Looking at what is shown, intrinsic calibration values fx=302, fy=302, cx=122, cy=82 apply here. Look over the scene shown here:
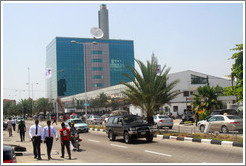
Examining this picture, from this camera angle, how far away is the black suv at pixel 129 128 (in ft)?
60.8

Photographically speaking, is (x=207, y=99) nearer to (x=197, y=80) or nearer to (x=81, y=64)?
(x=197, y=80)

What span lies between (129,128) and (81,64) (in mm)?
110078

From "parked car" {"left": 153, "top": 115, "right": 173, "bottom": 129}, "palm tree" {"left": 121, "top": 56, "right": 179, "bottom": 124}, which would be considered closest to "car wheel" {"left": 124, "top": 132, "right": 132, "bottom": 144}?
"palm tree" {"left": 121, "top": 56, "right": 179, "bottom": 124}

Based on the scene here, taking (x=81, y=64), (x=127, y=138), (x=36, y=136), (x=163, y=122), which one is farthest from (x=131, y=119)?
(x=81, y=64)

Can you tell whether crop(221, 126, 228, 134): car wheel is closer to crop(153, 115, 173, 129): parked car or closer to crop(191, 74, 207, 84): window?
crop(153, 115, 173, 129): parked car

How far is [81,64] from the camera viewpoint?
12681 centimetres

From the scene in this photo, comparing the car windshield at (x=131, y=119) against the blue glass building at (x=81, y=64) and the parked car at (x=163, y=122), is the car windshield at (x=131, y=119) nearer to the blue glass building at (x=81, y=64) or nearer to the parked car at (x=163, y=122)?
the parked car at (x=163, y=122)

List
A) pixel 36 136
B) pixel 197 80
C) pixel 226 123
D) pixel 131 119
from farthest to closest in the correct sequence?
pixel 197 80
pixel 226 123
pixel 131 119
pixel 36 136

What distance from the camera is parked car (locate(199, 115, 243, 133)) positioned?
22.3 meters

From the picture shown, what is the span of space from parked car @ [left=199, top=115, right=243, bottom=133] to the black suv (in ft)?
23.3

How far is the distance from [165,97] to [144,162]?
45.9 feet

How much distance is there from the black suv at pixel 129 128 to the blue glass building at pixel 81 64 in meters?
100

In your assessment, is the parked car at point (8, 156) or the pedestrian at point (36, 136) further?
the pedestrian at point (36, 136)

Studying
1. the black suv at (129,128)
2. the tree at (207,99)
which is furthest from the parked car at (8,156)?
the tree at (207,99)
